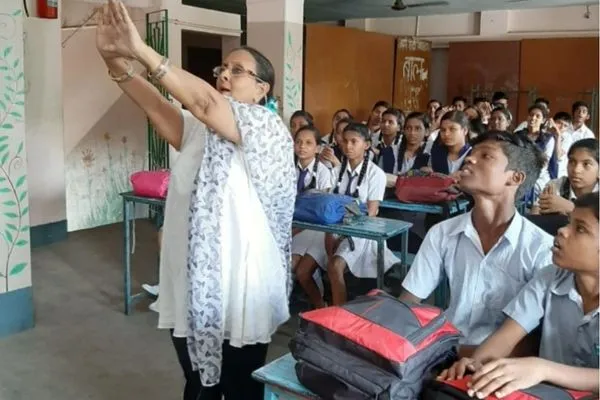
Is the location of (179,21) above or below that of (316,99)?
above

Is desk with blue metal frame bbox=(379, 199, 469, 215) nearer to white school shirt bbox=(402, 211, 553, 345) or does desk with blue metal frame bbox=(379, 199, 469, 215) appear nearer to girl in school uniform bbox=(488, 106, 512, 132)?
white school shirt bbox=(402, 211, 553, 345)

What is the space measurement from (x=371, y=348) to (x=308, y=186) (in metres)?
2.65

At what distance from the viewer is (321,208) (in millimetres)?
2875

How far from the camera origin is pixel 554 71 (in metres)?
9.20

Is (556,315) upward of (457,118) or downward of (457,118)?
downward

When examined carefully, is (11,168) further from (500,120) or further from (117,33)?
(500,120)

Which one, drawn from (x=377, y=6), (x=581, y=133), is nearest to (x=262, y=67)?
(x=581, y=133)

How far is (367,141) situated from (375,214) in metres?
0.52

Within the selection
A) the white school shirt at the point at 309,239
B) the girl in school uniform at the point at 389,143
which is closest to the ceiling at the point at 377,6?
the girl in school uniform at the point at 389,143

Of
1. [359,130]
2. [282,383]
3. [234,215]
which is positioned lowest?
[282,383]

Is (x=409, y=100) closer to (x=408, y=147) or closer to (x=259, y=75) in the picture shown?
(x=408, y=147)

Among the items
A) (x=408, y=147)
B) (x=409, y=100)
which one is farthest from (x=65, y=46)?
(x=409, y=100)

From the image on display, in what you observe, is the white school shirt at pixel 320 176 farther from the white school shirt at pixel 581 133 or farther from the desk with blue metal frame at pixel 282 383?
the white school shirt at pixel 581 133

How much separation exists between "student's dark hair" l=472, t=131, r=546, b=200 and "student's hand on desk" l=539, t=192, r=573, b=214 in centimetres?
133
